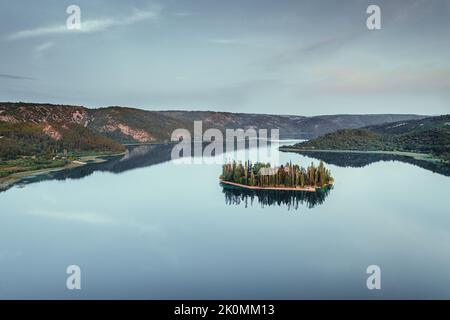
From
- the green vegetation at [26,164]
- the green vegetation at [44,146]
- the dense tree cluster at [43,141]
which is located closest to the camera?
the green vegetation at [26,164]

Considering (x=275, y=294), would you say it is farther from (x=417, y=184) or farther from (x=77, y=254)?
(x=417, y=184)

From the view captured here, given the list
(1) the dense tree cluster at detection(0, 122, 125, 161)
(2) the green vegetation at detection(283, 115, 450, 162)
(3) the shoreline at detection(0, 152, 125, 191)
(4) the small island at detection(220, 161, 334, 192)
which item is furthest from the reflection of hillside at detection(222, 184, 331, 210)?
(2) the green vegetation at detection(283, 115, 450, 162)

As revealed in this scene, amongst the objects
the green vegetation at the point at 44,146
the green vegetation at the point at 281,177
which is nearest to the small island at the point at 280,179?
the green vegetation at the point at 281,177

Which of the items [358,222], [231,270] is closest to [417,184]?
[358,222]

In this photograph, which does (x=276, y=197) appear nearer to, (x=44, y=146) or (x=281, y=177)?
(x=281, y=177)

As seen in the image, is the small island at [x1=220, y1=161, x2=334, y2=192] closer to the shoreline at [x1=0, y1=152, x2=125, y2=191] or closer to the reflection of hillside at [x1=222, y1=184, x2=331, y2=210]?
the reflection of hillside at [x1=222, y1=184, x2=331, y2=210]

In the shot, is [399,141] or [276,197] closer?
[276,197]

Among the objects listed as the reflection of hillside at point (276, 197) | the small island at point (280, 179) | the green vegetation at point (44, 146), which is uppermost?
the green vegetation at point (44, 146)

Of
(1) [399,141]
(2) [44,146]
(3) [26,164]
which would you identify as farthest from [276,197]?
(1) [399,141]

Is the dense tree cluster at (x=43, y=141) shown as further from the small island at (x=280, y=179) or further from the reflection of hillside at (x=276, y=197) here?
the reflection of hillside at (x=276, y=197)
